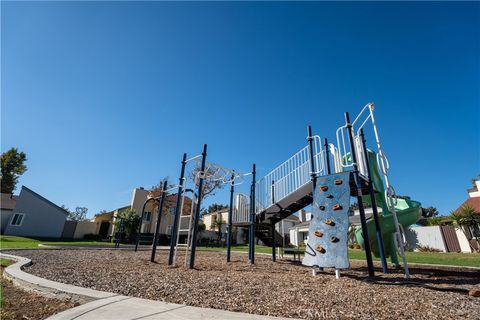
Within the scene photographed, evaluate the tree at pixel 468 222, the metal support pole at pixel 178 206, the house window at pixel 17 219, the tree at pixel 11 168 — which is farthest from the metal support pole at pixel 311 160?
the tree at pixel 11 168

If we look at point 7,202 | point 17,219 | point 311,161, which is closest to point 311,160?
point 311,161

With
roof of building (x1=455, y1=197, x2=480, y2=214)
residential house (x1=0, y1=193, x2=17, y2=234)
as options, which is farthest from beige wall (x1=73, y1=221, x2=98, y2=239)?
roof of building (x1=455, y1=197, x2=480, y2=214)

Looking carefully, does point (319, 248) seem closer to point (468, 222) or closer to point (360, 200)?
point (360, 200)

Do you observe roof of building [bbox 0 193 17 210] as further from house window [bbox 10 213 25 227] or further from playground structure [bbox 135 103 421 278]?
playground structure [bbox 135 103 421 278]

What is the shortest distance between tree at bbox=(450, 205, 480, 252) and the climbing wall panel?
870 inches

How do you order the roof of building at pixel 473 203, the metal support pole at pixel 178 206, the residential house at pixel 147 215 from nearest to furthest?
1. the metal support pole at pixel 178 206
2. the roof of building at pixel 473 203
3. the residential house at pixel 147 215

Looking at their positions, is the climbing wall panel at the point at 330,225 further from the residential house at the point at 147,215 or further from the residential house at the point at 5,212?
the residential house at the point at 5,212

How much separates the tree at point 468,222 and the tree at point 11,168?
56.7 metres

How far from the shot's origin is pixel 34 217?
27.2m

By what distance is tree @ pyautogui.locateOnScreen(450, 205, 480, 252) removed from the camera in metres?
19.9

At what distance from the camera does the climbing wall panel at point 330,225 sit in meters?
5.10

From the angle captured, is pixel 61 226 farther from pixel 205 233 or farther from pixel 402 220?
pixel 402 220

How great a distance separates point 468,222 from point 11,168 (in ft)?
191

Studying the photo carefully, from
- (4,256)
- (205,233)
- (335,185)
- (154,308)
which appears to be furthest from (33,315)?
(205,233)
